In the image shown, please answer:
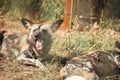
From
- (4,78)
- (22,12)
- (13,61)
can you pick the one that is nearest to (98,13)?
(22,12)

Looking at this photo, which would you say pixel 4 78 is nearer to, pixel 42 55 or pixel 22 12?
pixel 42 55

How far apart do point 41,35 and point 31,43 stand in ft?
0.60

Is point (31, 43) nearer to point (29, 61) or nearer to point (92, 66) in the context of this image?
point (29, 61)

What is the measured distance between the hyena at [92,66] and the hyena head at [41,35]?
0.86 metres

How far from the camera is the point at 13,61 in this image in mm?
4566

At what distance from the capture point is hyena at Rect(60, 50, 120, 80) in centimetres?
367

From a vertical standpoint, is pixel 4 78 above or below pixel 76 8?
below

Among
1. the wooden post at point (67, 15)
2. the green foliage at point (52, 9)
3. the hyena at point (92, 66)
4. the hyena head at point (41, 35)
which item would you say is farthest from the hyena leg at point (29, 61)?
the green foliage at point (52, 9)

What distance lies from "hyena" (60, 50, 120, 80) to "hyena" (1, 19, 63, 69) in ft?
2.58

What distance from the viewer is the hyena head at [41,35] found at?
4695mm

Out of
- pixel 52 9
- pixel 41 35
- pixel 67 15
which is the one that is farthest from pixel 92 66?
pixel 52 9

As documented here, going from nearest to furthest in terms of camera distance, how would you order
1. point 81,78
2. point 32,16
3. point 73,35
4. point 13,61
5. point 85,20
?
point 81,78 < point 13,61 < point 73,35 < point 85,20 < point 32,16

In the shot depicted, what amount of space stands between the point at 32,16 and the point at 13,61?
2890 millimetres

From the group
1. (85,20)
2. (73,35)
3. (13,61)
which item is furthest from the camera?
(85,20)
